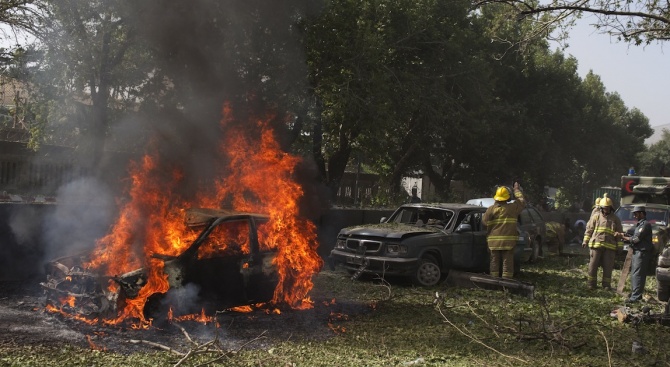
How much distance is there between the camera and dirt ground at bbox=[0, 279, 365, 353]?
6.56 m

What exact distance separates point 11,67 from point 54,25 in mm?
1781

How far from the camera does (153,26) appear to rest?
40.4ft

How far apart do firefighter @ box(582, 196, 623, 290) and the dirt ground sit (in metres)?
5.74

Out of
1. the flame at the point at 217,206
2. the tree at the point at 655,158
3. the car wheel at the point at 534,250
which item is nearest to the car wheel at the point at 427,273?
the flame at the point at 217,206

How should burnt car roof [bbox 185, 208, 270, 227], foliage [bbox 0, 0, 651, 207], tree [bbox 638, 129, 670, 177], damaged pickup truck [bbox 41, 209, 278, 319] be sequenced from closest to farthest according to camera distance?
damaged pickup truck [bbox 41, 209, 278, 319]
burnt car roof [bbox 185, 208, 270, 227]
foliage [bbox 0, 0, 651, 207]
tree [bbox 638, 129, 670, 177]

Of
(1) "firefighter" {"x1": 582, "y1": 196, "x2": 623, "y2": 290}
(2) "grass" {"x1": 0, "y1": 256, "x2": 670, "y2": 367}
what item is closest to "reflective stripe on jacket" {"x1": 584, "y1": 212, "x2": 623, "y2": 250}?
(1) "firefighter" {"x1": 582, "y1": 196, "x2": 623, "y2": 290}

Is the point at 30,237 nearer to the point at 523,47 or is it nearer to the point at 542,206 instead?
the point at 523,47

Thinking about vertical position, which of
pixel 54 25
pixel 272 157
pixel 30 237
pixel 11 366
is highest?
pixel 54 25

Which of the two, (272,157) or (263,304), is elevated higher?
(272,157)

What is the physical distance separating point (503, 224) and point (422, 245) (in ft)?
5.01

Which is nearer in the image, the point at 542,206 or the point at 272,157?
the point at 272,157

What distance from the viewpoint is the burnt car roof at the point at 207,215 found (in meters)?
8.16

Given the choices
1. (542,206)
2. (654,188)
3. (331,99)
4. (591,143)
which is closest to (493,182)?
(542,206)

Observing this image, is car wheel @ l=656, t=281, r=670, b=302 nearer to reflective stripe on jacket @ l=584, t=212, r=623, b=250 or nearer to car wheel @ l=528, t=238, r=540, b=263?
reflective stripe on jacket @ l=584, t=212, r=623, b=250
